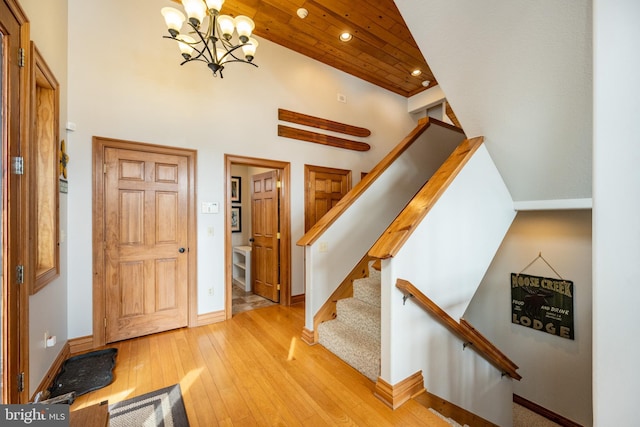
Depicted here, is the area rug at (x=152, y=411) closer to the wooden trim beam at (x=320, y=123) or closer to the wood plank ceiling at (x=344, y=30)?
the wooden trim beam at (x=320, y=123)

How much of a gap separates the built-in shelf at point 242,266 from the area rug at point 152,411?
2569mm

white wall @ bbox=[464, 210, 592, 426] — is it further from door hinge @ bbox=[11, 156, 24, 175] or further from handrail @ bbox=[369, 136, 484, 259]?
door hinge @ bbox=[11, 156, 24, 175]

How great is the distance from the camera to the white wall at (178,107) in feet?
→ 8.24

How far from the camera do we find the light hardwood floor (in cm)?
169

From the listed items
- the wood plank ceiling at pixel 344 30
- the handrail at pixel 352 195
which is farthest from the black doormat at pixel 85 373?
the wood plank ceiling at pixel 344 30

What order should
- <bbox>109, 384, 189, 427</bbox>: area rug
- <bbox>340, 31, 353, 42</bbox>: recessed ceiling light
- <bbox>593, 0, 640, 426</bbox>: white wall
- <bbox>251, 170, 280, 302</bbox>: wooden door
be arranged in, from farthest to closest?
<bbox>251, 170, 280, 302</bbox>: wooden door < <bbox>340, 31, 353, 42</bbox>: recessed ceiling light < <bbox>109, 384, 189, 427</bbox>: area rug < <bbox>593, 0, 640, 426</bbox>: white wall

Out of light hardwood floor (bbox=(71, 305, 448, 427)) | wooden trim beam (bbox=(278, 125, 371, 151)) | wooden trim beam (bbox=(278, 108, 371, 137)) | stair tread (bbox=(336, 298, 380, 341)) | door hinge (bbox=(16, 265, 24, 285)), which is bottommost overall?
light hardwood floor (bbox=(71, 305, 448, 427))

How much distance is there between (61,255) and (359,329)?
289 centimetres

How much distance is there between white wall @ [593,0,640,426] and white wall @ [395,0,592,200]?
21.8 inches

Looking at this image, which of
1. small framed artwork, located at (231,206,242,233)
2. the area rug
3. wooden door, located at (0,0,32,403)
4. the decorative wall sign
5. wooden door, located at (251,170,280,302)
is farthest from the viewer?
small framed artwork, located at (231,206,242,233)

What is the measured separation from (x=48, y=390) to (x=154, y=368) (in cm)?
67

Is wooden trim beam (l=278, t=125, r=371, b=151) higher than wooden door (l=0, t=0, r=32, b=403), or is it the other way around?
wooden trim beam (l=278, t=125, r=371, b=151)

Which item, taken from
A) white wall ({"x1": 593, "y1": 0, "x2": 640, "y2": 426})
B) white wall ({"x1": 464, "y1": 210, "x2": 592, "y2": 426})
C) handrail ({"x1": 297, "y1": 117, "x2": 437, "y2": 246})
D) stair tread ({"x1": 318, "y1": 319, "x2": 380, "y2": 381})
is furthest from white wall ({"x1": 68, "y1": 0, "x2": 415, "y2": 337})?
white wall ({"x1": 593, "y1": 0, "x2": 640, "y2": 426})

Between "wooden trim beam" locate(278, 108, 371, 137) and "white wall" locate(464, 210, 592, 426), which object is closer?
"white wall" locate(464, 210, 592, 426)
